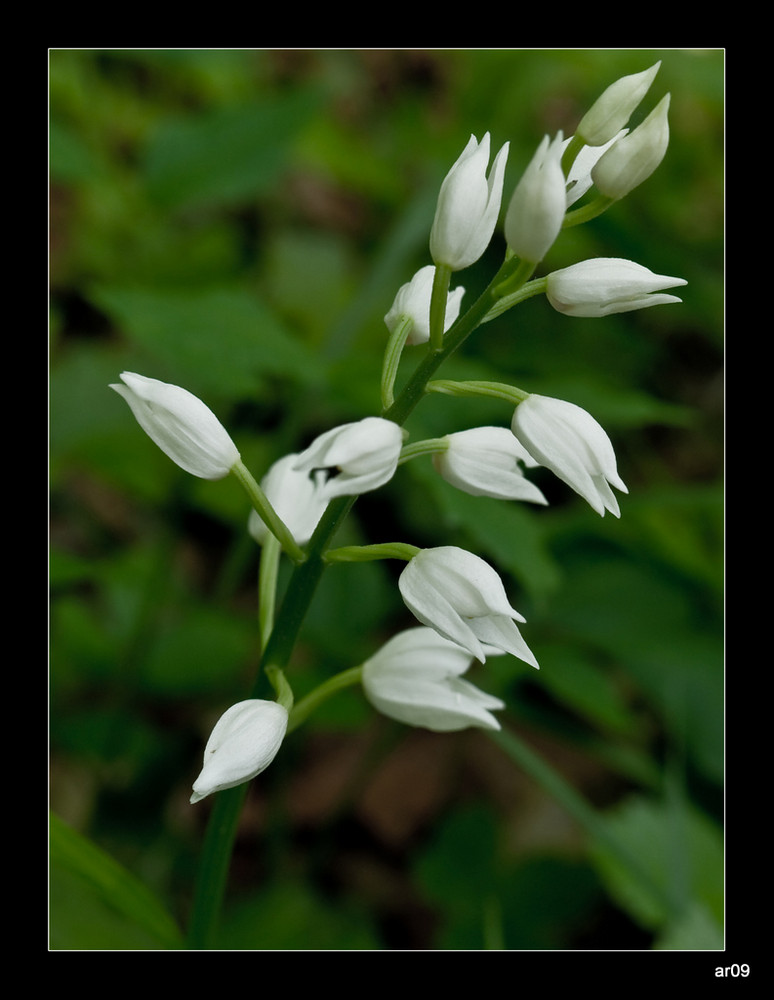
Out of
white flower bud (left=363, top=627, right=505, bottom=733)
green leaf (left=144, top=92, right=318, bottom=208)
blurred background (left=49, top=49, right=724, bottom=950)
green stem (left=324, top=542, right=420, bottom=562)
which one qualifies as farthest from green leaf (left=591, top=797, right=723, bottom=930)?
green leaf (left=144, top=92, right=318, bottom=208)

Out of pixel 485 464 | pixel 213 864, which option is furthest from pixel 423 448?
pixel 213 864

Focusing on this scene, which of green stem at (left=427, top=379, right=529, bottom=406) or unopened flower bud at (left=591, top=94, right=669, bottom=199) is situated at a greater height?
unopened flower bud at (left=591, top=94, right=669, bottom=199)

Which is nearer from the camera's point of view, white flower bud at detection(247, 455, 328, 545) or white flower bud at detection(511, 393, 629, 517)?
white flower bud at detection(511, 393, 629, 517)

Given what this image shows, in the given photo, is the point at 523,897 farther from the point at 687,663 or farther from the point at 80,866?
the point at 80,866

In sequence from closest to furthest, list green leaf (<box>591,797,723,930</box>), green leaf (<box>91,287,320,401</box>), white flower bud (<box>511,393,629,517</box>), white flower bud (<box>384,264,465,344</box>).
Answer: white flower bud (<box>511,393,629,517</box>) < white flower bud (<box>384,264,465,344</box>) < green leaf (<box>91,287,320,401</box>) < green leaf (<box>591,797,723,930</box>)

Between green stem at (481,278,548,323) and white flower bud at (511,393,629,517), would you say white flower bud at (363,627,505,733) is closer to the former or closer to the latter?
white flower bud at (511,393,629,517)

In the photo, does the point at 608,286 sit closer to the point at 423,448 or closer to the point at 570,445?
the point at 570,445
